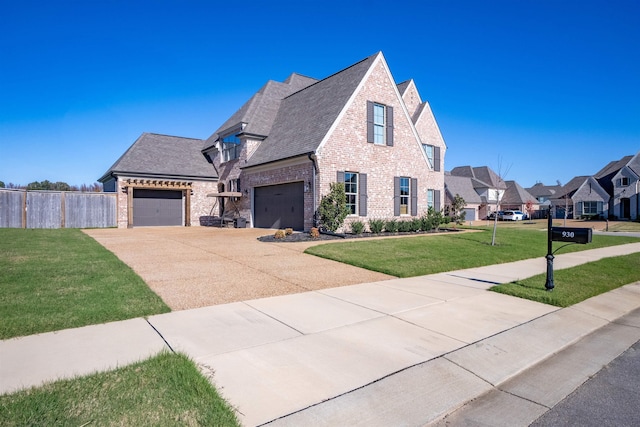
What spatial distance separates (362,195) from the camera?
722 inches

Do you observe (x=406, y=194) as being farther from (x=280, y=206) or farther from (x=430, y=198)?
(x=280, y=206)

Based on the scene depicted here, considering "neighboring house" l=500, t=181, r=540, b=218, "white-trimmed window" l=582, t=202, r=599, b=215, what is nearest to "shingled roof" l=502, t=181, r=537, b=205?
"neighboring house" l=500, t=181, r=540, b=218

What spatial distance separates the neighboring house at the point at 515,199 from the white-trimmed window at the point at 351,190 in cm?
4904

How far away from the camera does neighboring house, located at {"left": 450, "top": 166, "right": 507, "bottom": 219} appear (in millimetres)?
55844

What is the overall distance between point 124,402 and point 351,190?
1605cm

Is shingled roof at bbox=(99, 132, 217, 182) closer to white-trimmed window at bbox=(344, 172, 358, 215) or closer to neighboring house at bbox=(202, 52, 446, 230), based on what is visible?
neighboring house at bbox=(202, 52, 446, 230)

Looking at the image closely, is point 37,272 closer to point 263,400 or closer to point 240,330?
point 240,330

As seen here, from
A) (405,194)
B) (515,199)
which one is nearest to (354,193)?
(405,194)

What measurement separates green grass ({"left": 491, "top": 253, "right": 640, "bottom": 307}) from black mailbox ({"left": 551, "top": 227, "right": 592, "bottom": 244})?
1.05m

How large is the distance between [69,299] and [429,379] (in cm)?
550

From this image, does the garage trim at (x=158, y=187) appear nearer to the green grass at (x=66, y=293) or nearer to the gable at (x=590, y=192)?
the green grass at (x=66, y=293)

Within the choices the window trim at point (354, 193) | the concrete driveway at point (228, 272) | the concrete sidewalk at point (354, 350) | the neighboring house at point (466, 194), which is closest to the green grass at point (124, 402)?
the concrete sidewalk at point (354, 350)

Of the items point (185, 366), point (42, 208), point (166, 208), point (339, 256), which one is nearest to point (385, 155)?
point (339, 256)

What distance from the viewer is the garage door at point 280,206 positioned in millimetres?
18750
